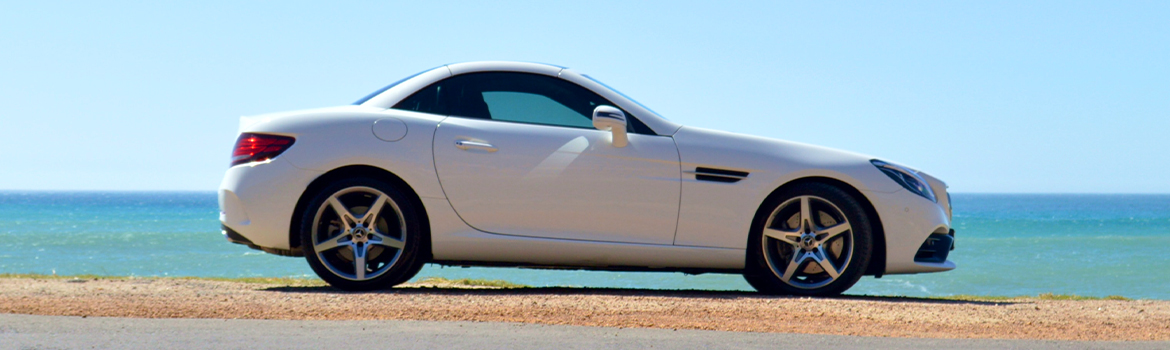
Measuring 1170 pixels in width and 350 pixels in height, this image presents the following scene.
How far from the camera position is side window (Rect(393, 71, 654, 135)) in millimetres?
5875

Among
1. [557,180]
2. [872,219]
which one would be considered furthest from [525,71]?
[872,219]

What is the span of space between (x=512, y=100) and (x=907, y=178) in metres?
2.55

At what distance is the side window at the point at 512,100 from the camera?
19.3 feet

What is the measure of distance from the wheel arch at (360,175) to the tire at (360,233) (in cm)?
4

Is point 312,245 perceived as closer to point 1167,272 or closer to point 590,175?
point 590,175

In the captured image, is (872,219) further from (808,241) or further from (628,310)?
(628,310)

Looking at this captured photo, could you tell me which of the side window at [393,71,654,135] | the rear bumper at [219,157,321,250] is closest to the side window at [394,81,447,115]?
the side window at [393,71,654,135]

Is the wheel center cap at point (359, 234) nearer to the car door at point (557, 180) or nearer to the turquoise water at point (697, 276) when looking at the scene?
the car door at point (557, 180)

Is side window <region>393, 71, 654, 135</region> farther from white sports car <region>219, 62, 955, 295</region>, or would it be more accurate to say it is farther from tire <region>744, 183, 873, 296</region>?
tire <region>744, 183, 873, 296</region>

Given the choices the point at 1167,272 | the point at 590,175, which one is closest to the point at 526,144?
the point at 590,175

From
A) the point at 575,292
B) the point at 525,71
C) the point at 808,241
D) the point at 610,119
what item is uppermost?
the point at 525,71

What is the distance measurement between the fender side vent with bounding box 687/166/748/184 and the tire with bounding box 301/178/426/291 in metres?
1.70

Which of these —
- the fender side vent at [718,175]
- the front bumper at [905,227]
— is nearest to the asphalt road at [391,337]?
the fender side vent at [718,175]

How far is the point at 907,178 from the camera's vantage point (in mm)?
6129
